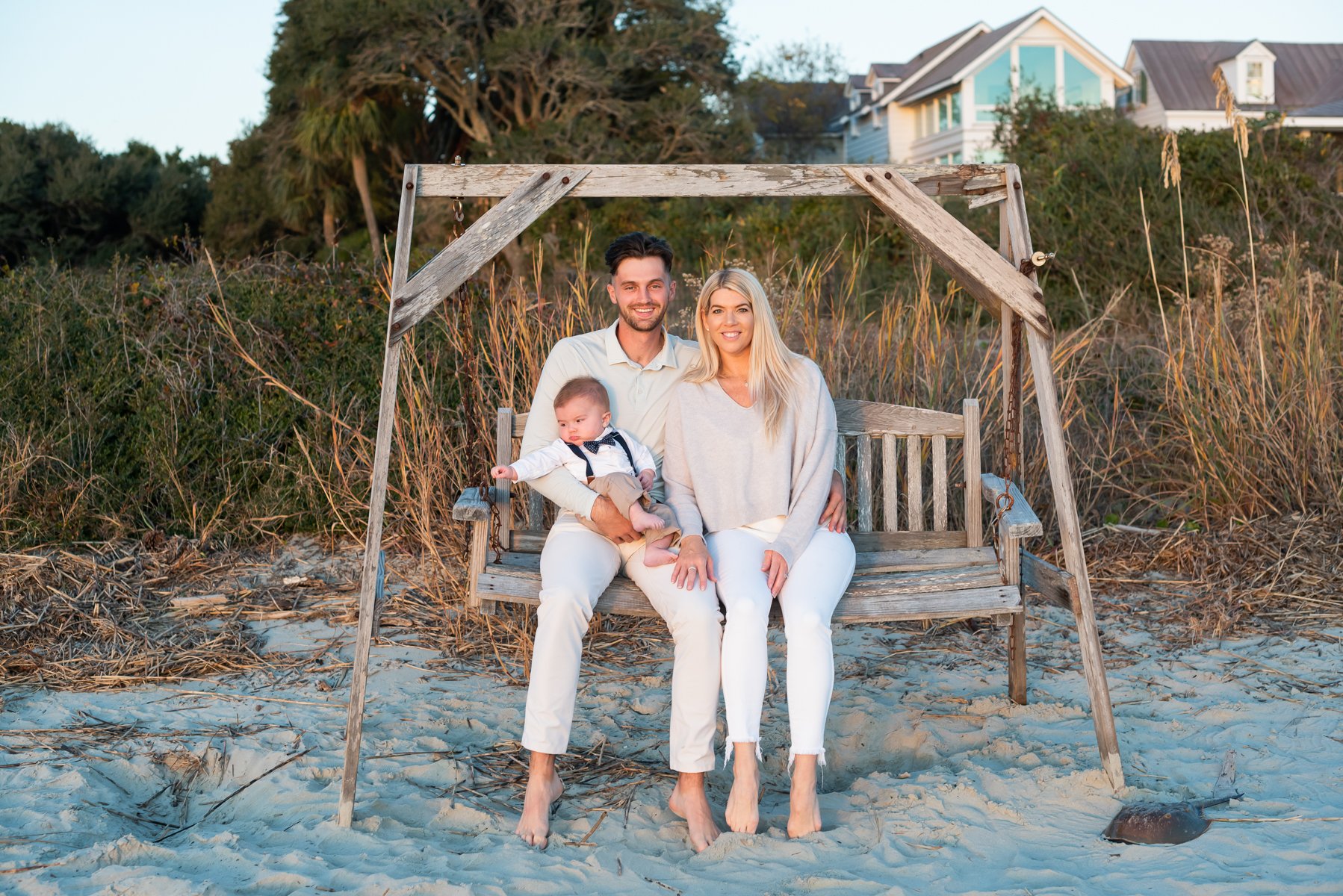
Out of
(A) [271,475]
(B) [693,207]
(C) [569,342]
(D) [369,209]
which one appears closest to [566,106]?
(D) [369,209]

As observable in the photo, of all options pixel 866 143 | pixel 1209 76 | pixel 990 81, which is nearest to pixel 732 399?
pixel 990 81

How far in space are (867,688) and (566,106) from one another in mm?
15908

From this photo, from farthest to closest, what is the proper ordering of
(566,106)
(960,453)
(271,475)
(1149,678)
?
1. (566,106)
2. (271,475)
3. (960,453)
4. (1149,678)

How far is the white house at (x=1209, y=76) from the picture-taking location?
91.4 ft

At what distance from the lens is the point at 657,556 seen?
301 cm

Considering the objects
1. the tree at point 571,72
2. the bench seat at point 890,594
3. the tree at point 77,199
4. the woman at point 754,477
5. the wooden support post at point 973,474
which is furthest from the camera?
the tree at point 571,72

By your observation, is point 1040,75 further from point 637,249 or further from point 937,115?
point 637,249

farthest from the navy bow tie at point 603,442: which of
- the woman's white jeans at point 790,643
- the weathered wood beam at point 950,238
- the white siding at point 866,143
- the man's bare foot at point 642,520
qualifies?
the white siding at point 866,143

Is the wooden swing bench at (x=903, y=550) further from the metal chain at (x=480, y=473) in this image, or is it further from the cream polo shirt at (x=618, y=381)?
the cream polo shirt at (x=618, y=381)

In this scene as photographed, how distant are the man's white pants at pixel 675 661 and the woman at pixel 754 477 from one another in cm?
5

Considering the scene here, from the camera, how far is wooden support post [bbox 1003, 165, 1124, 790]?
2980 mm

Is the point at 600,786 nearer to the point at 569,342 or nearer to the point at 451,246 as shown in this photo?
the point at 569,342

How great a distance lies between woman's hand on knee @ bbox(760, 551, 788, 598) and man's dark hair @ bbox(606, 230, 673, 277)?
0.96m

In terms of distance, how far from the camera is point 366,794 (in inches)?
118
